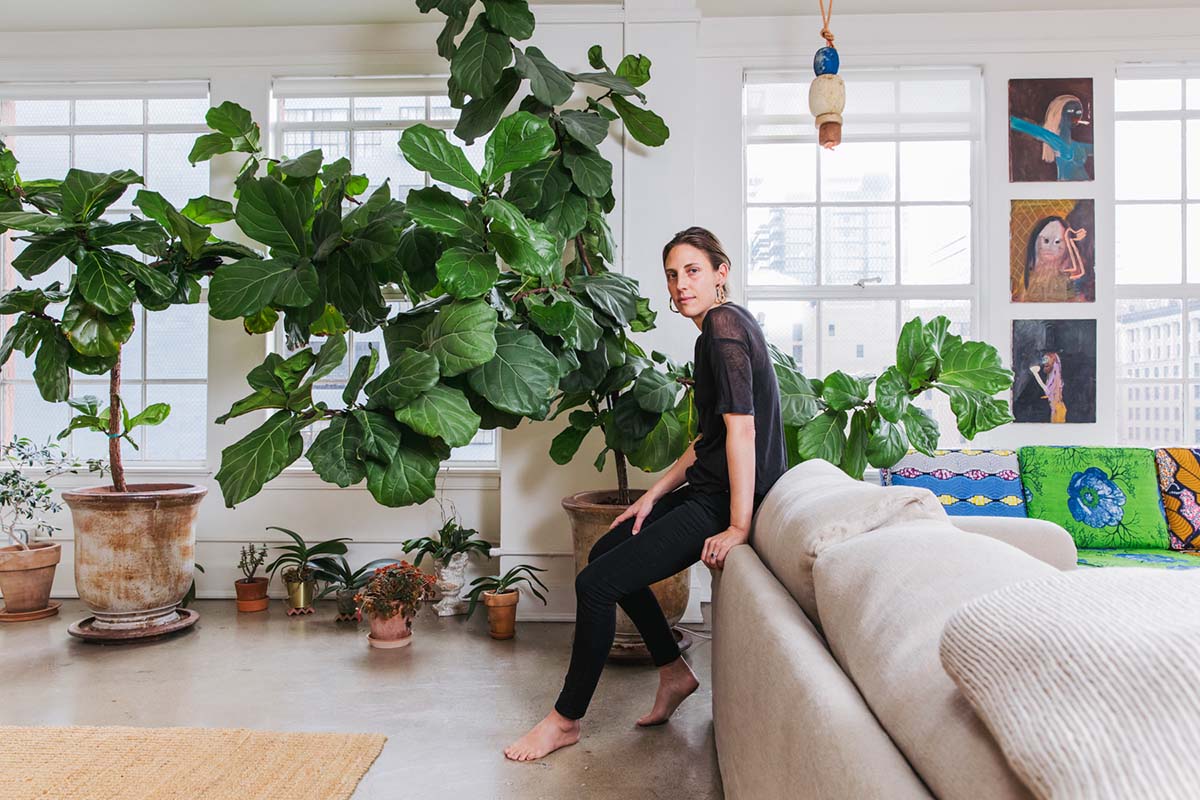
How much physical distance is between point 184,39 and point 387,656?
10.7 feet

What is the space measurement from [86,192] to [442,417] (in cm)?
173

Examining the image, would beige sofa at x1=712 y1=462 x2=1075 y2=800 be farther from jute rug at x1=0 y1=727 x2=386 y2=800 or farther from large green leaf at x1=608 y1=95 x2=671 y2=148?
large green leaf at x1=608 y1=95 x2=671 y2=148

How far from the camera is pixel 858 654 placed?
2.95 ft

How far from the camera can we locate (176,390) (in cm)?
408

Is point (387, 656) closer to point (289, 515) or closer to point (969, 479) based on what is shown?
point (289, 515)

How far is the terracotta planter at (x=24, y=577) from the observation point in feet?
11.3

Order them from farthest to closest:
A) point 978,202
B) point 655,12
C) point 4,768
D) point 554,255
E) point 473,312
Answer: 1. point 978,202
2. point 655,12
3. point 554,255
4. point 473,312
5. point 4,768

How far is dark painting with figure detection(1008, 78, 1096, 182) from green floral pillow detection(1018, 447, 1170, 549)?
53.3 inches

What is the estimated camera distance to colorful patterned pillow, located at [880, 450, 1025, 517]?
331 centimetres

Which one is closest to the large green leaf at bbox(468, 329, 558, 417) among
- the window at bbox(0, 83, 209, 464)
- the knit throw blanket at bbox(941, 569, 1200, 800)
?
the knit throw blanket at bbox(941, 569, 1200, 800)

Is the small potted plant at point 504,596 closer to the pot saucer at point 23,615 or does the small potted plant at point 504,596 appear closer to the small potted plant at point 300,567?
the small potted plant at point 300,567

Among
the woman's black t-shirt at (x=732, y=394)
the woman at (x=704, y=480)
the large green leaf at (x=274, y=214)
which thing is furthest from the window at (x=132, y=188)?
the woman's black t-shirt at (x=732, y=394)

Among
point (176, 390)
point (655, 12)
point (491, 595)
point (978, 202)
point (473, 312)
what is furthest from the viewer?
point (176, 390)

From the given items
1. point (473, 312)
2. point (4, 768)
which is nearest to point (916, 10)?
point (473, 312)
